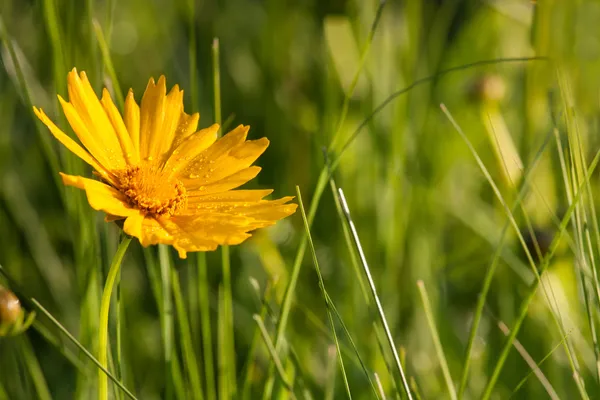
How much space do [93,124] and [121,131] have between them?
0.10ft

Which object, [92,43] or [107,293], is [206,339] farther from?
[92,43]

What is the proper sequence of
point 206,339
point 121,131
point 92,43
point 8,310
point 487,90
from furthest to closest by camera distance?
point 487,90, point 92,43, point 206,339, point 121,131, point 8,310

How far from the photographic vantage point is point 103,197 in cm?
52

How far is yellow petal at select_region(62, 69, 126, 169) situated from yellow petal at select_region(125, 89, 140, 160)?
0.02m

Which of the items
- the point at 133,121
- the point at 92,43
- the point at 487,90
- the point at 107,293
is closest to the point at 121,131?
the point at 133,121

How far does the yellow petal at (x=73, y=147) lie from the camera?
1.59 feet

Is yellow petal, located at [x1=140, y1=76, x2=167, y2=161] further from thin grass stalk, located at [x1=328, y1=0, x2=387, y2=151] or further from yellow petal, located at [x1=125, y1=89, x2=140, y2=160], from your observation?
thin grass stalk, located at [x1=328, y1=0, x2=387, y2=151]

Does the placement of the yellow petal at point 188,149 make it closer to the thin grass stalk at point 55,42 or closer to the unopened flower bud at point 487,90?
the thin grass stalk at point 55,42

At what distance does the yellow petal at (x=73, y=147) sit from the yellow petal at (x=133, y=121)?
0.04m

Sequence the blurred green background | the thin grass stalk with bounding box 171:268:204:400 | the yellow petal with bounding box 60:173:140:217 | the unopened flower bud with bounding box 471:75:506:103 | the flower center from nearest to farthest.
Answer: the yellow petal with bounding box 60:173:140:217
the flower center
the thin grass stalk with bounding box 171:268:204:400
the blurred green background
the unopened flower bud with bounding box 471:75:506:103

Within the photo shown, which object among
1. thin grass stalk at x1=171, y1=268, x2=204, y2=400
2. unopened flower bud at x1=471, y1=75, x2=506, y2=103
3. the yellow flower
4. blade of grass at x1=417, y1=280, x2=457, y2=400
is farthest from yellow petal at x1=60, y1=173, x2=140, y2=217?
unopened flower bud at x1=471, y1=75, x2=506, y2=103

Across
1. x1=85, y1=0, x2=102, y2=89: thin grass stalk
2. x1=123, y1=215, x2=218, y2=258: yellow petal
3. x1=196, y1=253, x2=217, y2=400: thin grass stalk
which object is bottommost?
x1=196, y1=253, x2=217, y2=400: thin grass stalk

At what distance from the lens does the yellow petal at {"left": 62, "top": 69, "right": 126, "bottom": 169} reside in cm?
55

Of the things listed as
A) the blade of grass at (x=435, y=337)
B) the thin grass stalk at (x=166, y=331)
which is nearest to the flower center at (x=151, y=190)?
the thin grass stalk at (x=166, y=331)
